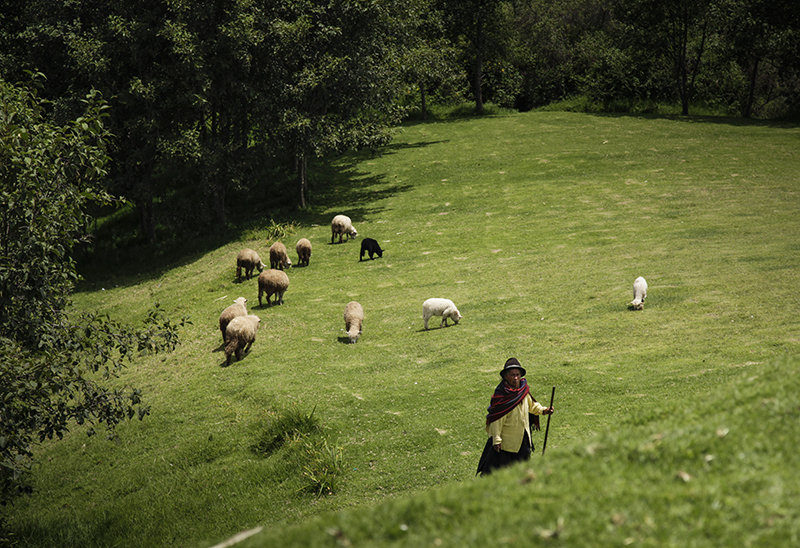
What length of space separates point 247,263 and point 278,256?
1.48 meters

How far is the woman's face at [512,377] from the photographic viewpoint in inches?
371

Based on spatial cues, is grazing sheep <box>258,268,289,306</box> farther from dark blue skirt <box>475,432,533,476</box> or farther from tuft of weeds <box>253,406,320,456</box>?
dark blue skirt <box>475,432,533,476</box>

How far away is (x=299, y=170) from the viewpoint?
39781 mm

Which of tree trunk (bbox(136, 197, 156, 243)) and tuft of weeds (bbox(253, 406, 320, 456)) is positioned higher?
tree trunk (bbox(136, 197, 156, 243))

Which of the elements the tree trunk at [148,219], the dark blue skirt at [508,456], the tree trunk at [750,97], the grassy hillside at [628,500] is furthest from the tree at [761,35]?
the grassy hillside at [628,500]

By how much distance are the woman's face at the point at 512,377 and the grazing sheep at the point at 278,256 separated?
19.9 metres

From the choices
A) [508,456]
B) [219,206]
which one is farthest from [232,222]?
[508,456]

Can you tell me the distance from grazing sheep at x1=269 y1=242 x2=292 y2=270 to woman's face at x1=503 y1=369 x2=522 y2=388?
65.4 feet

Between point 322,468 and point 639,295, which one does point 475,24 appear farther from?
point 322,468

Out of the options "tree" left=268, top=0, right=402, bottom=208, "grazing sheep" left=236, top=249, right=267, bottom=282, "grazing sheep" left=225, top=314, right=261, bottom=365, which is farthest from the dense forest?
"grazing sheep" left=225, top=314, right=261, bottom=365

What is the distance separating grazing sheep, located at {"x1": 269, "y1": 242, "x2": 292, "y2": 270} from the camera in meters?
27.9

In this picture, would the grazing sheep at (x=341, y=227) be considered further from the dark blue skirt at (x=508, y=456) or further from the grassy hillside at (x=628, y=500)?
the grassy hillside at (x=628, y=500)

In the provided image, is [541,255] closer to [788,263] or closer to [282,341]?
[788,263]

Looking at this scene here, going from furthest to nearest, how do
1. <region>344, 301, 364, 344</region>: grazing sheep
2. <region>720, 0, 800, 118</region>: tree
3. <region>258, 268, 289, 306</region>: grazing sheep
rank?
<region>720, 0, 800, 118</region>: tree
<region>258, 268, 289, 306</region>: grazing sheep
<region>344, 301, 364, 344</region>: grazing sheep
